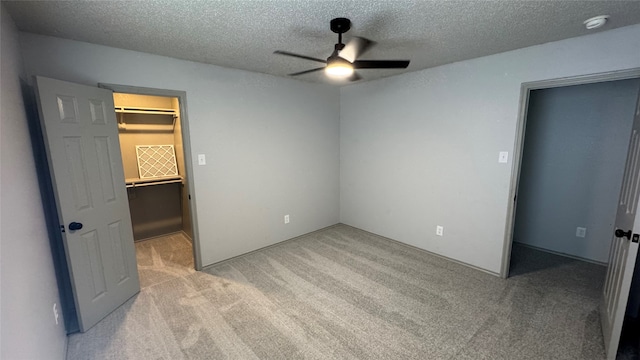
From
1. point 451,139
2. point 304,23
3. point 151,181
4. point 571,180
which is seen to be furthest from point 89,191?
point 571,180

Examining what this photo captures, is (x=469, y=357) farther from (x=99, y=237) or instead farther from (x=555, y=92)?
(x=555, y=92)

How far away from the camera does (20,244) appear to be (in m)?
1.42

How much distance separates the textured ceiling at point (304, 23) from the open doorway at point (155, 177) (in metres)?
1.51

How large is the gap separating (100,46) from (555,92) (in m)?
5.07

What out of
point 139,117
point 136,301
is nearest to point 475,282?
point 136,301

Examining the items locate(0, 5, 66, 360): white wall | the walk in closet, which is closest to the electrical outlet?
locate(0, 5, 66, 360): white wall

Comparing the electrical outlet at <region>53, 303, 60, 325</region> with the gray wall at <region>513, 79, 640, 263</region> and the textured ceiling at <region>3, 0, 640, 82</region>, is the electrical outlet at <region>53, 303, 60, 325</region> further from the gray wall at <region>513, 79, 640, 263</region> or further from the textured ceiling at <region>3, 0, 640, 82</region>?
the gray wall at <region>513, 79, 640, 263</region>

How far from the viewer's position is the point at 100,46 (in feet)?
7.64

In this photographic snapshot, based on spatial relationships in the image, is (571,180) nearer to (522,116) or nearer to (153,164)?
(522,116)

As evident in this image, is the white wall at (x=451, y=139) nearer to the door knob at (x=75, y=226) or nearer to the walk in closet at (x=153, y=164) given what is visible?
the walk in closet at (x=153, y=164)

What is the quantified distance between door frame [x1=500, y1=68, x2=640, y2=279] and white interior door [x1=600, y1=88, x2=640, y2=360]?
35cm

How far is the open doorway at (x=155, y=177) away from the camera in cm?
361

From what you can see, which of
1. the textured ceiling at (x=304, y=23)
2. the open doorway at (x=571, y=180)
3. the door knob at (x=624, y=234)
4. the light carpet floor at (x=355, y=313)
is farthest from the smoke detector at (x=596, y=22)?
the light carpet floor at (x=355, y=313)

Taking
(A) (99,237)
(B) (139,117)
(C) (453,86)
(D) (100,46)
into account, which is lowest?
(A) (99,237)
